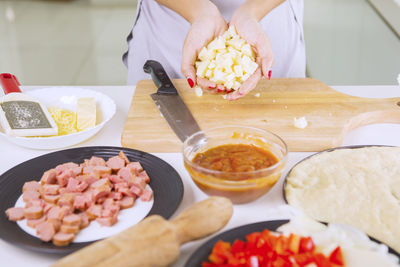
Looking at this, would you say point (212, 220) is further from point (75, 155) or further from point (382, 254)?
point (75, 155)

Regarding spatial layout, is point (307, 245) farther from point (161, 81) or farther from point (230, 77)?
point (161, 81)

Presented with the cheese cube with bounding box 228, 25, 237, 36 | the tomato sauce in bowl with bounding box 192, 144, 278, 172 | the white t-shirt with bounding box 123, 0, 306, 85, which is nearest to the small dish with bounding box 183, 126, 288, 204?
the tomato sauce in bowl with bounding box 192, 144, 278, 172

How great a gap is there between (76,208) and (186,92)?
2.71ft

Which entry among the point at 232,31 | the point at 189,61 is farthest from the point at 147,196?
the point at 232,31

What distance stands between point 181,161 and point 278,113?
0.44 m

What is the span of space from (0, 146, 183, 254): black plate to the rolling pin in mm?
151

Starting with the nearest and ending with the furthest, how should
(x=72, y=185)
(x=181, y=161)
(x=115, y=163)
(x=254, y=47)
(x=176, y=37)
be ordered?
(x=72, y=185) < (x=115, y=163) < (x=181, y=161) < (x=254, y=47) < (x=176, y=37)

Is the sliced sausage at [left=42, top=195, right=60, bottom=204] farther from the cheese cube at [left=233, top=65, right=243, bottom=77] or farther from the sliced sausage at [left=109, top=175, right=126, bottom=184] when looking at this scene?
the cheese cube at [left=233, top=65, right=243, bottom=77]

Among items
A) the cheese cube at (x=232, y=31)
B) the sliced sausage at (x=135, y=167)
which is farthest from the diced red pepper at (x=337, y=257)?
the cheese cube at (x=232, y=31)

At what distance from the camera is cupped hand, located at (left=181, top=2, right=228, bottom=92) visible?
1686 millimetres

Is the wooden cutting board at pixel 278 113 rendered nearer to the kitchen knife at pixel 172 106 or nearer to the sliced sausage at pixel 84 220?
the kitchen knife at pixel 172 106

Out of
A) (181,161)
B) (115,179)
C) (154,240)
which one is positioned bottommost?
(181,161)

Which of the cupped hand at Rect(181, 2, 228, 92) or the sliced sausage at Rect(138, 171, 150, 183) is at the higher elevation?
the cupped hand at Rect(181, 2, 228, 92)

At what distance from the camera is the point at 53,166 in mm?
1344
